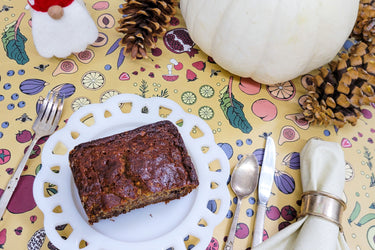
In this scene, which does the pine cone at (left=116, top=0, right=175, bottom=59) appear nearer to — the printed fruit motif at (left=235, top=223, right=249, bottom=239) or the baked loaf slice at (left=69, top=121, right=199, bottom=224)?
the baked loaf slice at (left=69, top=121, right=199, bottom=224)

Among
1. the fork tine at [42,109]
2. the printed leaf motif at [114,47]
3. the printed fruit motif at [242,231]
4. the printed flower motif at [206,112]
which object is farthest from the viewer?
the printed leaf motif at [114,47]

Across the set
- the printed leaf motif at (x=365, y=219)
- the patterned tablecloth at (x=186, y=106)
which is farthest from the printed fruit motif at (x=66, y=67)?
the printed leaf motif at (x=365, y=219)

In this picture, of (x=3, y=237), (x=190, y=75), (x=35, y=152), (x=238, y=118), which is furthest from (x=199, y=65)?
(x=3, y=237)

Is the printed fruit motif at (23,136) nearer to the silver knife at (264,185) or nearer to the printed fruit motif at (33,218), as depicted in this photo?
the printed fruit motif at (33,218)

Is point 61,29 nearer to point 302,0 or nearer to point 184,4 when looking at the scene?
point 184,4

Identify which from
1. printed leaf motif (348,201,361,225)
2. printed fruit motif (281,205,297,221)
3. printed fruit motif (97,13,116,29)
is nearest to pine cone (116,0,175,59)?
printed fruit motif (97,13,116,29)

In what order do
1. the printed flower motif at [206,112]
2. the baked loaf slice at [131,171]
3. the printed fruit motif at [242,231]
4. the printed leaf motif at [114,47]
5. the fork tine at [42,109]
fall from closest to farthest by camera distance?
1. the baked loaf slice at [131,171]
2. the printed fruit motif at [242,231]
3. the fork tine at [42,109]
4. the printed flower motif at [206,112]
5. the printed leaf motif at [114,47]
